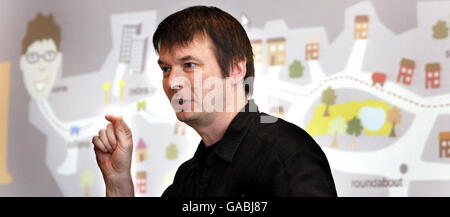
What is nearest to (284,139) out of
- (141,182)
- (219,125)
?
(219,125)

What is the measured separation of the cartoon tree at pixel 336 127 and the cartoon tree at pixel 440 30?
20.4 inches

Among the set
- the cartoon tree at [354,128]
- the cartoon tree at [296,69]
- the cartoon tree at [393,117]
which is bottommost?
the cartoon tree at [354,128]

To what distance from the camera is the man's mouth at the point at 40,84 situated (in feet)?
10.7

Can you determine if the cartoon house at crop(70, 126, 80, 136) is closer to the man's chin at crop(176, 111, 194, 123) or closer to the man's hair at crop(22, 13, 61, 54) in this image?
the man's hair at crop(22, 13, 61, 54)

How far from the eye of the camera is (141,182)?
2957 mm

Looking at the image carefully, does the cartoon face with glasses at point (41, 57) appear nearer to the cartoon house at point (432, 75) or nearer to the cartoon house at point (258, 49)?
the cartoon house at point (258, 49)

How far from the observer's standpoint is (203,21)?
133 centimetres

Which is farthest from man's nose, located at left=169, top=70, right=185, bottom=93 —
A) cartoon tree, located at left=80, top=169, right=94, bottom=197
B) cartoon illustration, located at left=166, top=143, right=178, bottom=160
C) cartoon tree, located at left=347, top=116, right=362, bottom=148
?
cartoon tree, located at left=80, top=169, right=94, bottom=197

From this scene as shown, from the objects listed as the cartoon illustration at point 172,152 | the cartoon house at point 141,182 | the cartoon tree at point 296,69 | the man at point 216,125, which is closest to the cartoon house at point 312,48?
the cartoon tree at point 296,69

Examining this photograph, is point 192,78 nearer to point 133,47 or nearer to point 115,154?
point 115,154

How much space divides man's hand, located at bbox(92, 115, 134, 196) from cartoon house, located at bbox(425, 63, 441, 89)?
1.50 m

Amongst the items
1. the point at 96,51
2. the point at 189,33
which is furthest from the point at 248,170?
the point at 96,51

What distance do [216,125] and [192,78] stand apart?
0.12 metres

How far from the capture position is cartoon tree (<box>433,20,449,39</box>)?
2457mm
